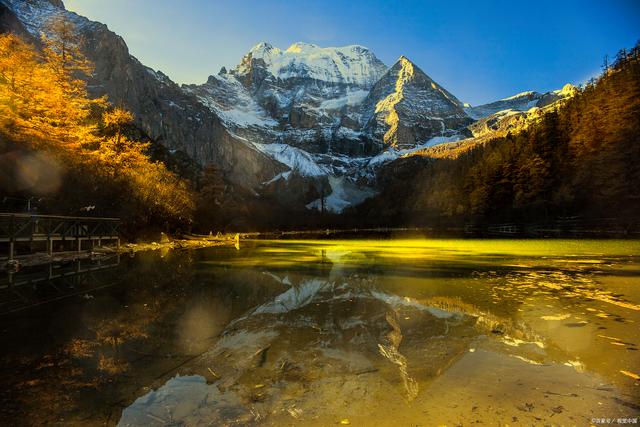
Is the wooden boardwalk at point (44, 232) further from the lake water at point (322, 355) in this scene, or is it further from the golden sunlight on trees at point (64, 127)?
the lake water at point (322, 355)

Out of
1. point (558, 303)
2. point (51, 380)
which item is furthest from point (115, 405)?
point (558, 303)

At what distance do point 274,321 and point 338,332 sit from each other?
186cm

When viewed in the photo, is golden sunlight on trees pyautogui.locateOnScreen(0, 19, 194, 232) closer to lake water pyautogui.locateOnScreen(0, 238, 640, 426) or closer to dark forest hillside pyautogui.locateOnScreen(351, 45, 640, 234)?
lake water pyautogui.locateOnScreen(0, 238, 640, 426)

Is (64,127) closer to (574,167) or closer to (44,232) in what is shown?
(44,232)

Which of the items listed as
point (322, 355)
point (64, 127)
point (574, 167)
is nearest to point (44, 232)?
Result: point (64, 127)

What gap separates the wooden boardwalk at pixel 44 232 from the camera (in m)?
17.7

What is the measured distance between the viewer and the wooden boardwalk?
17734 mm

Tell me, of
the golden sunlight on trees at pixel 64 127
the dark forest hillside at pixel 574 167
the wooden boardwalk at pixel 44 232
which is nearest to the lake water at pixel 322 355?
the wooden boardwalk at pixel 44 232

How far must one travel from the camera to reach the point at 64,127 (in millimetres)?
31141

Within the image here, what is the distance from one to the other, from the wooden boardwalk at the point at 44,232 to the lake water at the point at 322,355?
17.4 ft

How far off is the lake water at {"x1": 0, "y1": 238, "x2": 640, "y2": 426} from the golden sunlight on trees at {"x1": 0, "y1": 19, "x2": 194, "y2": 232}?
1908 cm

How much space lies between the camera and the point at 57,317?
384 inches

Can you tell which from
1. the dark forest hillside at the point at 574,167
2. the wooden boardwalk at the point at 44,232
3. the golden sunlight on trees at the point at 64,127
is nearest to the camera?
the wooden boardwalk at the point at 44,232

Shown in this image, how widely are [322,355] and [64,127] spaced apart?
3331cm
